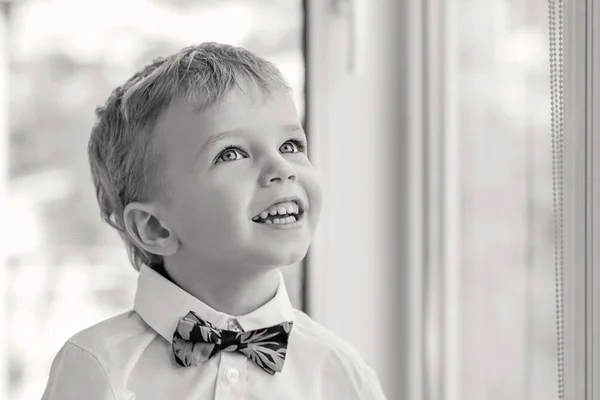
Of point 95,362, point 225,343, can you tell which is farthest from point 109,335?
point 225,343

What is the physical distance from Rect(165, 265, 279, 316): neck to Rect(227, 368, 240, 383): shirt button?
74 mm

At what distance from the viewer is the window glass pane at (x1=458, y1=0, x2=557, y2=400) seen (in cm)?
115

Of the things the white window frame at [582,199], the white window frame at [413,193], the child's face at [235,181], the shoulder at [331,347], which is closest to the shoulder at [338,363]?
the shoulder at [331,347]

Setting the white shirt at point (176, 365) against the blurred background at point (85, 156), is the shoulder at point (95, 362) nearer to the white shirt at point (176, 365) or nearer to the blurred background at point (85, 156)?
the white shirt at point (176, 365)

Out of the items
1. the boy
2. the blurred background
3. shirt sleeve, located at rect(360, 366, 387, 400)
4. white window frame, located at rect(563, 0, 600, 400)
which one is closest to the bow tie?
the boy

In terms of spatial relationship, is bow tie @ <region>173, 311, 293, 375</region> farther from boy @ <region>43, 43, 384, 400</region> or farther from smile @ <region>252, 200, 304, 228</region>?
smile @ <region>252, 200, 304, 228</region>

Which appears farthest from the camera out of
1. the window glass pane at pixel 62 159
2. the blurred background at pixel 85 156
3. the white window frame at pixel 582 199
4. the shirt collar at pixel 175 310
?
the window glass pane at pixel 62 159

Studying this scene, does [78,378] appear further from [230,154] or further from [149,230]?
[230,154]

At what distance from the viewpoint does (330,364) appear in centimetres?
103

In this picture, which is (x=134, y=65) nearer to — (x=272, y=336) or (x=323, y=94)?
(x=323, y=94)

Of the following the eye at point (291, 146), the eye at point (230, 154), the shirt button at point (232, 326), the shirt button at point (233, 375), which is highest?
the eye at point (291, 146)

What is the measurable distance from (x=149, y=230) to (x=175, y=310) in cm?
11

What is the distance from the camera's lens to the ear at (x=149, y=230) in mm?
981

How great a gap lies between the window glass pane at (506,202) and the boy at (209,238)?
0.30 meters
